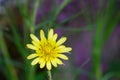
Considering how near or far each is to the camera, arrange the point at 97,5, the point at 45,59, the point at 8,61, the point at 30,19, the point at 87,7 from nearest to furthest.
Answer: the point at 45,59 → the point at 30,19 → the point at 8,61 → the point at 87,7 → the point at 97,5

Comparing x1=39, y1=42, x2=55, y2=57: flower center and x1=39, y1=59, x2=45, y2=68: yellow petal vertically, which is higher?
x1=39, y1=42, x2=55, y2=57: flower center

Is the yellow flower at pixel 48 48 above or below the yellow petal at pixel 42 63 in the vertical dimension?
above

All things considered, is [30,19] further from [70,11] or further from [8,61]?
[70,11]

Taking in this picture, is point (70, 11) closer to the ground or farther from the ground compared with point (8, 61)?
farther from the ground

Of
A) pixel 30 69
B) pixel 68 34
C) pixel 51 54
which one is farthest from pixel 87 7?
pixel 51 54

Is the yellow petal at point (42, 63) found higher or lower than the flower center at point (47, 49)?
lower

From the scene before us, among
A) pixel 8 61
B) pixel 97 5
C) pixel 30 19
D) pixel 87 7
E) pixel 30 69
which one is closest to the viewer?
pixel 30 69

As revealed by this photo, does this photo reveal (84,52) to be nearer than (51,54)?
No

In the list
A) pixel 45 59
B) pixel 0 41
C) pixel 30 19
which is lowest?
pixel 45 59
